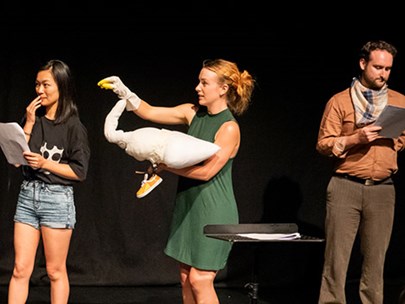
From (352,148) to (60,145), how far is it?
A: 147cm

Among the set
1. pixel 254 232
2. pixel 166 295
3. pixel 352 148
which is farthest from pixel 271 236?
pixel 166 295

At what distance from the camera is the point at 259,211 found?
5.37 m

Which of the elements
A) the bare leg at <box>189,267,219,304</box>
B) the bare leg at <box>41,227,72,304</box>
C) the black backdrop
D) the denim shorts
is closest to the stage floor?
the black backdrop

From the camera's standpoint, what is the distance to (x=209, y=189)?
11.4ft

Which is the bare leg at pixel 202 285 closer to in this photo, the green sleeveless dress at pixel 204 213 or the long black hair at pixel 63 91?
the green sleeveless dress at pixel 204 213

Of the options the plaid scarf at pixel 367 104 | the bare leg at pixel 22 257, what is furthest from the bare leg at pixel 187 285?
the plaid scarf at pixel 367 104

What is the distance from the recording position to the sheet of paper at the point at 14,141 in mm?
3533

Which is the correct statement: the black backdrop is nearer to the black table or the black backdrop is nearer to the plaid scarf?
the plaid scarf

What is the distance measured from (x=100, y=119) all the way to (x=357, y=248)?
1980mm

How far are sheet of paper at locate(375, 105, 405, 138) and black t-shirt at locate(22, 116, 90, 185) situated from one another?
1.44 m

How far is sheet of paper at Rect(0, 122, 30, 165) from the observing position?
353 centimetres

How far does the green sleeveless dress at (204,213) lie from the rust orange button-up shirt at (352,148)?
744 millimetres

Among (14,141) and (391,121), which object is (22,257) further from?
(391,121)

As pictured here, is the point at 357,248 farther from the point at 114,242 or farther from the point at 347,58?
the point at 114,242
